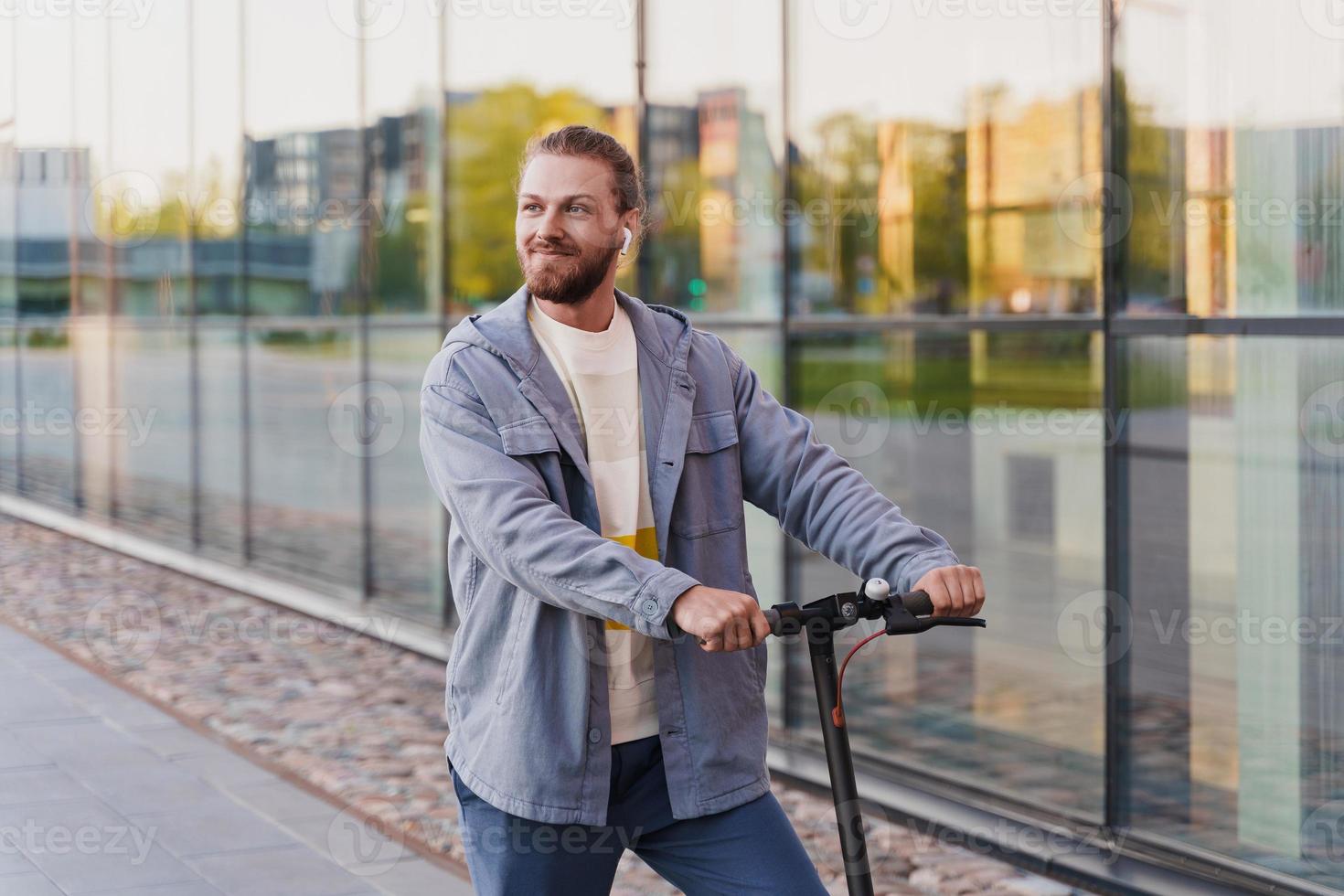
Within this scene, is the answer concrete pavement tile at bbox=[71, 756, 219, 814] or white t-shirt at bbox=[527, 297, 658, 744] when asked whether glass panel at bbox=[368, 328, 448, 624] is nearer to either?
concrete pavement tile at bbox=[71, 756, 219, 814]

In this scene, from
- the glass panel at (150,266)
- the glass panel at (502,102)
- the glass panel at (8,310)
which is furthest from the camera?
the glass panel at (8,310)

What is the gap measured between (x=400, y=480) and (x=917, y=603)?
785 centimetres

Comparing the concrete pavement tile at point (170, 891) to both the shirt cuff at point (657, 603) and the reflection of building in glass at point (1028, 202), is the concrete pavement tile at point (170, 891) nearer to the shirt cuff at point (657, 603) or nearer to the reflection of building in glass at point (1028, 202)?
the shirt cuff at point (657, 603)

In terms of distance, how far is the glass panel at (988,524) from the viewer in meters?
5.71

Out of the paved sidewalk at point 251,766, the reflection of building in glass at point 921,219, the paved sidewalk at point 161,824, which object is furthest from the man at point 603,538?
the reflection of building in glass at point 921,219

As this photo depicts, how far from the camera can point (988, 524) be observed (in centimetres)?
638

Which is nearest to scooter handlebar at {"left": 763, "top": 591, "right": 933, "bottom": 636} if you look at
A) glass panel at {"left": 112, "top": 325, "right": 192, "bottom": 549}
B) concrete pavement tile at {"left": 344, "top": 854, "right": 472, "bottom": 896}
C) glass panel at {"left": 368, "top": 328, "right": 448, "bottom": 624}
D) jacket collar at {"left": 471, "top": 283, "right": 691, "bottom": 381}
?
jacket collar at {"left": 471, "top": 283, "right": 691, "bottom": 381}

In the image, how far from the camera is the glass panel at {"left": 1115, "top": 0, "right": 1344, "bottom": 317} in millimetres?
4719

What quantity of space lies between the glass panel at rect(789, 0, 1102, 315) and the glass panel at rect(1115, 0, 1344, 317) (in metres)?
0.25

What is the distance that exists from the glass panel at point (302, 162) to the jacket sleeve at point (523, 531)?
7935 mm

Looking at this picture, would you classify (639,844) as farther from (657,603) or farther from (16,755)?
(16,755)

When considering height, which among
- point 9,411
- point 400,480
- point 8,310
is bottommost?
point 400,480

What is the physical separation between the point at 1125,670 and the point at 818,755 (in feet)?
5.43

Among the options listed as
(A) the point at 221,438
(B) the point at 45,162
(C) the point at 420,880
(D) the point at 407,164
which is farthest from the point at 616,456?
(B) the point at 45,162
